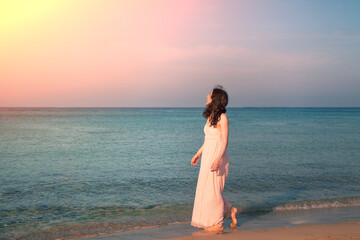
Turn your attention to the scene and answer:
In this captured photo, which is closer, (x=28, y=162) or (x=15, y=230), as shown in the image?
(x=15, y=230)

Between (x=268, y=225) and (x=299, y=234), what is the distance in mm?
1203

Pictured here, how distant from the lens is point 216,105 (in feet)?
18.4

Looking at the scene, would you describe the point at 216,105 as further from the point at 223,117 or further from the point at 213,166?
the point at 213,166

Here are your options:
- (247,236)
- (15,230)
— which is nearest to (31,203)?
(15,230)

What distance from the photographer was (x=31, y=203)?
8.87 metres

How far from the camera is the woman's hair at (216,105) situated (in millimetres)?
5602

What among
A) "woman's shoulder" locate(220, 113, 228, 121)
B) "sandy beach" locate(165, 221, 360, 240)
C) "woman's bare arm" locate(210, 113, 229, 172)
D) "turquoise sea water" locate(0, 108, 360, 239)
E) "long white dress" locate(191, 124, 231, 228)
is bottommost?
"turquoise sea water" locate(0, 108, 360, 239)

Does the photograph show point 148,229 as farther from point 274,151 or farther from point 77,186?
point 274,151

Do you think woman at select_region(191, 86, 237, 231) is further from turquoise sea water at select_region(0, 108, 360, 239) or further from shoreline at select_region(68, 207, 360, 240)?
turquoise sea water at select_region(0, 108, 360, 239)

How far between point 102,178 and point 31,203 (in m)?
3.65

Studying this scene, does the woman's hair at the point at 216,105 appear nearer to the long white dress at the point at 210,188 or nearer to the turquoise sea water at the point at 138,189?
the long white dress at the point at 210,188

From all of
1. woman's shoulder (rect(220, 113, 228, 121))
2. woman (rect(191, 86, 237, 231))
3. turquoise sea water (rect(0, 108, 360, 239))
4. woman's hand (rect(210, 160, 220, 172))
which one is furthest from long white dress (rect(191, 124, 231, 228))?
turquoise sea water (rect(0, 108, 360, 239))

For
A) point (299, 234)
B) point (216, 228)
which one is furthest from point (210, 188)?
point (299, 234)

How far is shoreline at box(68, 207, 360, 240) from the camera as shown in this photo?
19.7 ft
